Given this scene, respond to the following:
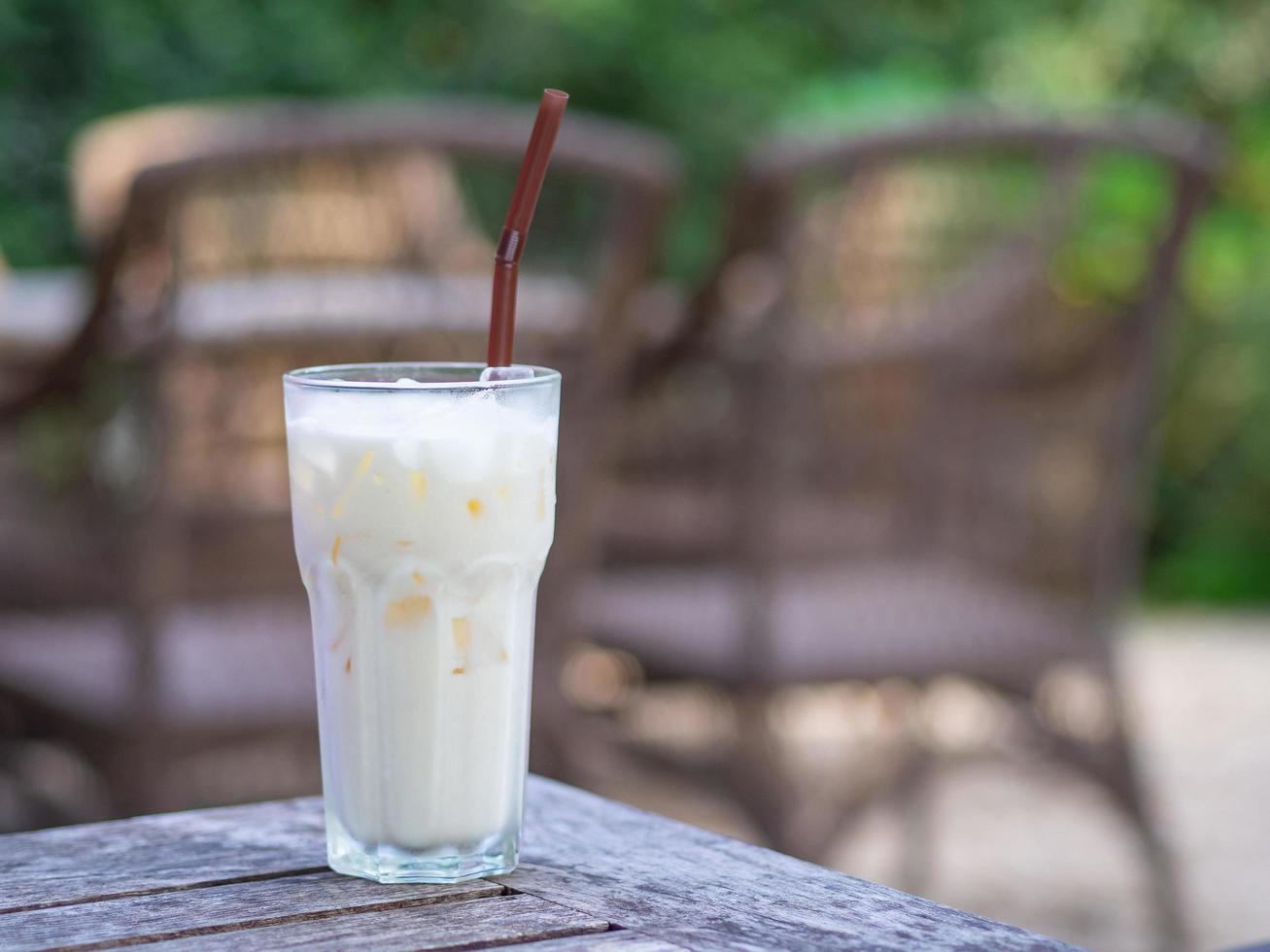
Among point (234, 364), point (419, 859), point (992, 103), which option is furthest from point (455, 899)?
point (992, 103)

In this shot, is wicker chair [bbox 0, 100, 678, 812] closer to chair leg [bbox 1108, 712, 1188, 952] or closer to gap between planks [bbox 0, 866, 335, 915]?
chair leg [bbox 1108, 712, 1188, 952]

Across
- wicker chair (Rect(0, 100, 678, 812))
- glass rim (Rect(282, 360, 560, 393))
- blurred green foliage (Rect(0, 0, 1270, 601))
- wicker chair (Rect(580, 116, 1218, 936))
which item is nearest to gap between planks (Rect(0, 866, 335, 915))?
glass rim (Rect(282, 360, 560, 393))

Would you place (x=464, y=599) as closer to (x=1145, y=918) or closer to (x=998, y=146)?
(x=998, y=146)

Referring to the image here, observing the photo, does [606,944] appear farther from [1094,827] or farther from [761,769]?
[1094,827]

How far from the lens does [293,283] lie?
5.48 feet

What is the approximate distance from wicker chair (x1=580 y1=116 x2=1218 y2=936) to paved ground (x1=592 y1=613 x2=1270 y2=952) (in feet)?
0.30

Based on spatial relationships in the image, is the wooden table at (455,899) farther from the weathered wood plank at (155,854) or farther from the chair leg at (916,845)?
the chair leg at (916,845)

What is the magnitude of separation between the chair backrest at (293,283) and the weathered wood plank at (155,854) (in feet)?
2.78

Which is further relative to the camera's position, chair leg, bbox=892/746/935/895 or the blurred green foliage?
the blurred green foliage

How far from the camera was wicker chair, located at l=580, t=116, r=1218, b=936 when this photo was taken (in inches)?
73.6

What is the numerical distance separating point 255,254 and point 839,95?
189 inches

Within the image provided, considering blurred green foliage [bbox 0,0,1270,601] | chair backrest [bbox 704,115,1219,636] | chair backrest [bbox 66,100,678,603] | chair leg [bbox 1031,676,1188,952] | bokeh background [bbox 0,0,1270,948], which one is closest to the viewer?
chair backrest [bbox 66,100,678,603]

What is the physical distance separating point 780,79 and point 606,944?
19.8 feet

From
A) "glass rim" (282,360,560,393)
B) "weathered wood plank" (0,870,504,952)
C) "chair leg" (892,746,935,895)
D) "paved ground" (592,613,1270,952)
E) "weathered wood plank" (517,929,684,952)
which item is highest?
"glass rim" (282,360,560,393)
